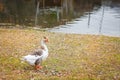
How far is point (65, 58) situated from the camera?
20531mm

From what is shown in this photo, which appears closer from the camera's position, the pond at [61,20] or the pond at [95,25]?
the pond at [95,25]

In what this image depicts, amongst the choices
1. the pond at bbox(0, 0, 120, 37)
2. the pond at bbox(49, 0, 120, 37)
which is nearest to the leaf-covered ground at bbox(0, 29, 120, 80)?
the pond at bbox(49, 0, 120, 37)

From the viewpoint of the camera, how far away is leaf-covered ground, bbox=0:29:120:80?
16469 mm

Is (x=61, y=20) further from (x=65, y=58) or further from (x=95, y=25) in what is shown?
(x=65, y=58)

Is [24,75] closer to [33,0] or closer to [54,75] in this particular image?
[54,75]

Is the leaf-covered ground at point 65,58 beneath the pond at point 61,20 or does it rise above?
above

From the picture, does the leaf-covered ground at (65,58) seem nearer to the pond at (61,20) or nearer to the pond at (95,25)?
the pond at (95,25)

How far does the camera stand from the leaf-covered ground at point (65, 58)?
16469 mm

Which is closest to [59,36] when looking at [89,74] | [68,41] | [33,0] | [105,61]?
[68,41]

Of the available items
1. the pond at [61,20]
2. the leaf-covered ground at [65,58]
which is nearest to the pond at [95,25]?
the pond at [61,20]

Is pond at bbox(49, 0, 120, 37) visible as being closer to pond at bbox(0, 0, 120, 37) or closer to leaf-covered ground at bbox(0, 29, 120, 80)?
pond at bbox(0, 0, 120, 37)

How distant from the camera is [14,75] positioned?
1611cm

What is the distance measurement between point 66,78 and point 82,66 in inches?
118

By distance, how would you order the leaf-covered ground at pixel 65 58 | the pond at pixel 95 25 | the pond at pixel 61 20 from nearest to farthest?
the leaf-covered ground at pixel 65 58 < the pond at pixel 95 25 < the pond at pixel 61 20
